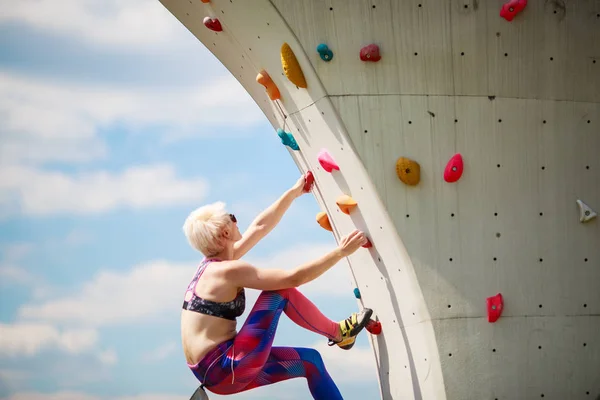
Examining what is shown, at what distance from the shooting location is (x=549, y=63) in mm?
5758

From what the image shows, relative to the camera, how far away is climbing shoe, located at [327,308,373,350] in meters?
5.98

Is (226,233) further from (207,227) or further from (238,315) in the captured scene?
(238,315)

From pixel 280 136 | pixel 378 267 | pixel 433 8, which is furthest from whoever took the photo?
pixel 280 136

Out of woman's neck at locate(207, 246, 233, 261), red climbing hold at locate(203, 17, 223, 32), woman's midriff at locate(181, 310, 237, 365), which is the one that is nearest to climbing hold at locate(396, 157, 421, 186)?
woman's neck at locate(207, 246, 233, 261)

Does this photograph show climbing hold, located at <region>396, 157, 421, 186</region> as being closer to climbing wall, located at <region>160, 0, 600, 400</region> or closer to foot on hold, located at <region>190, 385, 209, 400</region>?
climbing wall, located at <region>160, 0, 600, 400</region>

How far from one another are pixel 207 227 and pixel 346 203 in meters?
0.95

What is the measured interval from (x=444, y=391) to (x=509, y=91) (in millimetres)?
1961

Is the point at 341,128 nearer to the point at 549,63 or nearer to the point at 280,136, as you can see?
the point at 280,136

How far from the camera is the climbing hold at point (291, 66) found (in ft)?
19.5

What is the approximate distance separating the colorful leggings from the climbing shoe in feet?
0.22

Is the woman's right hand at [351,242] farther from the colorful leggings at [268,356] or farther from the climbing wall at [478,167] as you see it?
the colorful leggings at [268,356]

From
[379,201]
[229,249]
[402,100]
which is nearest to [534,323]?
[379,201]

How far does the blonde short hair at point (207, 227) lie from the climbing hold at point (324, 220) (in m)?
1.15

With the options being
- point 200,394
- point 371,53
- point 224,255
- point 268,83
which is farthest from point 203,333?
point 371,53
